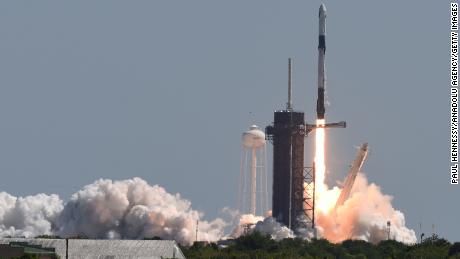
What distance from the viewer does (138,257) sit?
654 feet

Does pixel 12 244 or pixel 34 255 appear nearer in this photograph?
pixel 34 255

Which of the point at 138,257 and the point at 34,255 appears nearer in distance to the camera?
the point at 34,255

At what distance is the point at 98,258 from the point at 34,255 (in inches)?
839

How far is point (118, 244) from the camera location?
200m

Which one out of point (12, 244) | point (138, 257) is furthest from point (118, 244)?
point (12, 244)

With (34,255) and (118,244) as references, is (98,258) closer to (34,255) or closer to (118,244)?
(118,244)

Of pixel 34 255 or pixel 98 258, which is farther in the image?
pixel 98 258

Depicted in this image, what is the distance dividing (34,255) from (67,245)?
58.5ft

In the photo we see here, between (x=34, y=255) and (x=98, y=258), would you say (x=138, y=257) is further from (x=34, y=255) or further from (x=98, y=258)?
(x=34, y=255)

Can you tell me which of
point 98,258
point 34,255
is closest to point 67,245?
point 98,258

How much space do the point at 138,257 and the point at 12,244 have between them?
1666cm

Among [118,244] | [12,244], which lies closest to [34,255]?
[12,244]

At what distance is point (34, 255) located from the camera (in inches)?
6934

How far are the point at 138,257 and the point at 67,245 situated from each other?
907 centimetres
